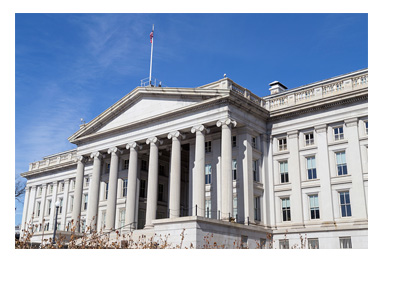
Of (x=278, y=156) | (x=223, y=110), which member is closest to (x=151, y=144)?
(x=223, y=110)

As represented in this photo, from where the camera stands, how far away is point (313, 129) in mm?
38656

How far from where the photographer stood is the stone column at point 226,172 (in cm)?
3341

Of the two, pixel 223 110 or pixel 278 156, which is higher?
pixel 223 110

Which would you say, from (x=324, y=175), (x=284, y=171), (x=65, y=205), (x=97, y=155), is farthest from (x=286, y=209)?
(x=65, y=205)

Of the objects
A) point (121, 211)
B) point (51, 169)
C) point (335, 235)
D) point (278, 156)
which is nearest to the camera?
point (335, 235)

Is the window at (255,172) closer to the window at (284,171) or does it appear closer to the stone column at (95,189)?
the window at (284,171)

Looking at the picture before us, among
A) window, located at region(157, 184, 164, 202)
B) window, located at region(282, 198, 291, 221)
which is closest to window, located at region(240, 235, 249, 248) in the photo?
window, located at region(282, 198, 291, 221)

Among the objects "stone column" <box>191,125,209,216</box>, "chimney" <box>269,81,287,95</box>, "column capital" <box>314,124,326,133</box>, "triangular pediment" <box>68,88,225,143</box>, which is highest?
"chimney" <box>269,81,287,95</box>

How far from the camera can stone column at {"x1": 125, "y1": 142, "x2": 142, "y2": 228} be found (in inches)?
1599

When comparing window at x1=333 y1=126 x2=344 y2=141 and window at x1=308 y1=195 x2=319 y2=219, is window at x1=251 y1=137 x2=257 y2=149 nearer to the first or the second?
window at x1=308 y1=195 x2=319 y2=219

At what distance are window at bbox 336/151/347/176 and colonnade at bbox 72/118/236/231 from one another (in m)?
10.2

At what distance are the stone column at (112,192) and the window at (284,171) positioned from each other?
58.5 ft

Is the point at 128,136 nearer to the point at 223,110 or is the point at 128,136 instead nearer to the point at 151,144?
the point at 151,144

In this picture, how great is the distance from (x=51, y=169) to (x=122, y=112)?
81.7 ft
